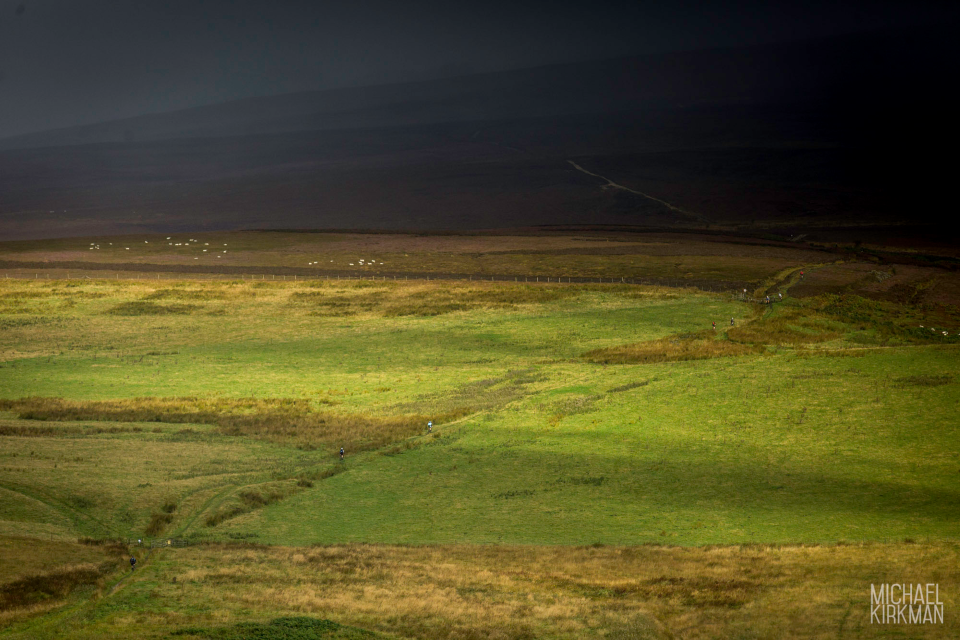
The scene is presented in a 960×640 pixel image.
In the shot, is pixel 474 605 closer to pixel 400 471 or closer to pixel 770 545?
pixel 770 545

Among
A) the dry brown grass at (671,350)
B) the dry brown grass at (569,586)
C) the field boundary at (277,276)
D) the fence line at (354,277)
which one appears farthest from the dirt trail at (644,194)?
the dry brown grass at (569,586)

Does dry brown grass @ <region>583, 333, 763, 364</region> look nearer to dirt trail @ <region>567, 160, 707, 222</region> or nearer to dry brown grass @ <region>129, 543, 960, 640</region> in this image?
dry brown grass @ <region>129, 543, 960, 640</region>

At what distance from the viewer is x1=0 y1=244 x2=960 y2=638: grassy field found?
16.8 meters

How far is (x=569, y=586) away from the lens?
59.7 ft

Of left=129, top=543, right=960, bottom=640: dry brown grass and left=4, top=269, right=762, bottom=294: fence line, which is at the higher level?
left=4, top=269, right=762, bottom=294: fence line

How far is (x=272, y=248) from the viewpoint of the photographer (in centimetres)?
10025

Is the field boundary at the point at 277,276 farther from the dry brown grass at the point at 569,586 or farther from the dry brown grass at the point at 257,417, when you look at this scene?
the dry brown grass at the point at 569,586

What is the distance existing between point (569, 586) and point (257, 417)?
63.1 feet

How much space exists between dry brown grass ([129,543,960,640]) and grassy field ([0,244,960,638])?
0.08 meters

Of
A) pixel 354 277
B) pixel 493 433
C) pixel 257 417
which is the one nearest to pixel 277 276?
pixel 354 277

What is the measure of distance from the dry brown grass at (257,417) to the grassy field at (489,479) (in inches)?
6.6

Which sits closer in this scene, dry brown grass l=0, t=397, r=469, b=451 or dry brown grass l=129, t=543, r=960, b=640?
dry brown grass l=129, t=543, r=960, b=640

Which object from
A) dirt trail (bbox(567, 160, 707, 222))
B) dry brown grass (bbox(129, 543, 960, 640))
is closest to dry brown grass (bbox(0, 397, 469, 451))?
dry brown grass (bbox(129, 543, 960, 640))

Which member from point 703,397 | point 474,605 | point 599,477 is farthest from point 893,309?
point 474,605
